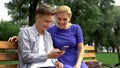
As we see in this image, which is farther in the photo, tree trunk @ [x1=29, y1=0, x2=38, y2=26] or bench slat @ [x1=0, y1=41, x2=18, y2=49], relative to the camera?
tree trunk @ [x1=29, y1=0, x2=38, y2=26]

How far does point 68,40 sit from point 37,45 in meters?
0.62

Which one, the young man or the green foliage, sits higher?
the young man

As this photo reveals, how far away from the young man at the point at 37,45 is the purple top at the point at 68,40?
42 cm

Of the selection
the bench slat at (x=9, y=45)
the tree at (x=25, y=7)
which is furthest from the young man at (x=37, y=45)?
the tree at (x=25, y=7)

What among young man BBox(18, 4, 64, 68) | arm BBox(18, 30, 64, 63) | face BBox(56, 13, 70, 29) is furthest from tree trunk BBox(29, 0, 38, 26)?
arm BBox(18, 30, 64, 63)

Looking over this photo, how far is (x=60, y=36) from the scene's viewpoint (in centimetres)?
481

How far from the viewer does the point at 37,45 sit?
14.0 feet

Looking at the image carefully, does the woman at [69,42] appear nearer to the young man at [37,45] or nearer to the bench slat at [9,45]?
the young man at [37,45]

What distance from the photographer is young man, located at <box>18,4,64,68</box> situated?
4117 mm

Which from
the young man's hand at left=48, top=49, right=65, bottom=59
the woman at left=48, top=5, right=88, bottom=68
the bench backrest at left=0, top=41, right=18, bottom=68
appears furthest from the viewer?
the woman at left=48, top=5, right=88, bottom=68

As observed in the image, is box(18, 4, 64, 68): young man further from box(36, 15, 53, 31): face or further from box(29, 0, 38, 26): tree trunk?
box(29, 0, 38, 26): tree trunk

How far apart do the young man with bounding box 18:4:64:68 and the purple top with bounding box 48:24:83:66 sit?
424 mm

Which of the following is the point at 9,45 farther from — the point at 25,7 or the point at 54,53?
the point at 25,7

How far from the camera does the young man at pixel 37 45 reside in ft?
13.5
